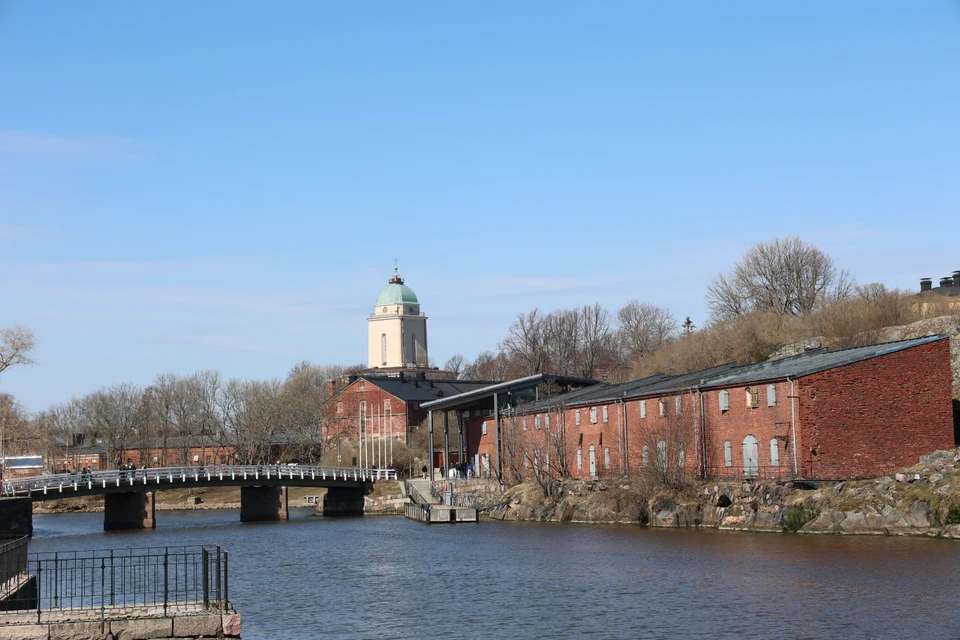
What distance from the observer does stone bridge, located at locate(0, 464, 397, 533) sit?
73.2 metres

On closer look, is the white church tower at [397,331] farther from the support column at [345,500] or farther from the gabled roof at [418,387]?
the support column at [345,500]

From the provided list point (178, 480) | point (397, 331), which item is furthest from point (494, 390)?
point (397, 331)

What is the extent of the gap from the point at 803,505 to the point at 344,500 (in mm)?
47398

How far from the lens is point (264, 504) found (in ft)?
282

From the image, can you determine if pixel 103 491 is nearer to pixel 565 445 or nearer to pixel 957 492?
pixel 565 445

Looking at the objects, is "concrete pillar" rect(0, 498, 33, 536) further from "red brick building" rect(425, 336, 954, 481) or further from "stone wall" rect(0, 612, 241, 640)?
"stone wall" rect(0, 612, 241, 640)

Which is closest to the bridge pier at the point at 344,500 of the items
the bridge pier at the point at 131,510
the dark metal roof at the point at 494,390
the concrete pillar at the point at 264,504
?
the concrete pillar at the point at 264,504

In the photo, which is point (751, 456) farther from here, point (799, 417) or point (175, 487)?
point (175, 487)

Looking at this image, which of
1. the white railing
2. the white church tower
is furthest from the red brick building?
the white church tower

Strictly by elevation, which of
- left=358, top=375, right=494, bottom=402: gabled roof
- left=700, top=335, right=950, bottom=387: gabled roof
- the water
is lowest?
the water

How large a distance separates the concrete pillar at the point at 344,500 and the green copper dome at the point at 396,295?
69778mm

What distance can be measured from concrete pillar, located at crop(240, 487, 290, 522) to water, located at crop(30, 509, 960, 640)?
27.7 metres

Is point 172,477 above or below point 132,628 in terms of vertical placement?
above

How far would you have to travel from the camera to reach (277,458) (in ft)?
411
